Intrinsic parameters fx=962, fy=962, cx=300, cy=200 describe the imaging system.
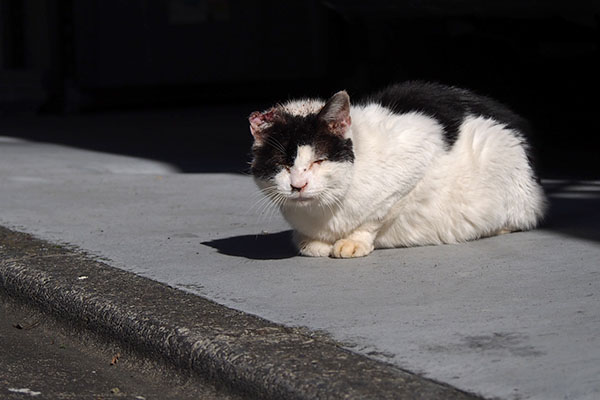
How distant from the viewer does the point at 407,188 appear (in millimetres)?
4074

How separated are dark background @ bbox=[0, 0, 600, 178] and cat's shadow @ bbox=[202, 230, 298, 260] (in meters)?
2.42

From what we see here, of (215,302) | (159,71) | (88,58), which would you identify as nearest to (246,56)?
(159,71)

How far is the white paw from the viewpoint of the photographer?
4.12 metres

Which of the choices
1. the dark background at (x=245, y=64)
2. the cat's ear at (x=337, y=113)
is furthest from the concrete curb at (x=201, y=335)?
the dark background at (x=245, y=64)

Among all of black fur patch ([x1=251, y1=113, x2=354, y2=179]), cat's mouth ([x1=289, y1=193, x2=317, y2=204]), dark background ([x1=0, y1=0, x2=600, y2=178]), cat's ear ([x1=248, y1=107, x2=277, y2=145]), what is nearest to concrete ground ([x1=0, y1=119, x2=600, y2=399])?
cat's mouth ([x1=289, y1=193, x2=317, y2=204])

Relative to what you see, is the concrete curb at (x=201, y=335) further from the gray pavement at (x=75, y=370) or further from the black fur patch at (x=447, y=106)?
the black fur patch at (x=447, y=106)

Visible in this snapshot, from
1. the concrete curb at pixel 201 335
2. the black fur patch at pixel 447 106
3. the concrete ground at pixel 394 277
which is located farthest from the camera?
the black fur patch at pixel 447 106

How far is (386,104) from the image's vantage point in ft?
14.4

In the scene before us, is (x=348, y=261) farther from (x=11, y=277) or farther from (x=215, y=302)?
(x=11, y=277)

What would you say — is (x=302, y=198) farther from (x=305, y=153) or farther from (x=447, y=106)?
(x=447, y=106)

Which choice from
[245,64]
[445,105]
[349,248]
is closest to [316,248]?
[349,248]

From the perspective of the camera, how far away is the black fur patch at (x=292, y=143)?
373cm

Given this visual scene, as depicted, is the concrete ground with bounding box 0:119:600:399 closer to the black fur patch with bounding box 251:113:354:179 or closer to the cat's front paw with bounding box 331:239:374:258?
the cat's front paw with bounding box 331:239:374:258

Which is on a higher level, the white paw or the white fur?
the white fur
